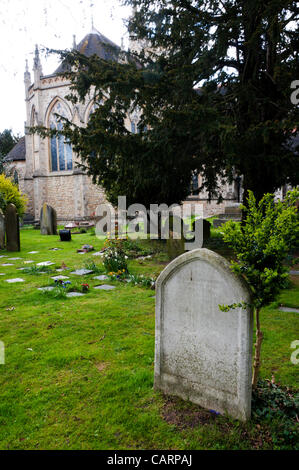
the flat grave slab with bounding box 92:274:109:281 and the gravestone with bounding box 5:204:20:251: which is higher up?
the gravestone with bounding box 5:204:20:251

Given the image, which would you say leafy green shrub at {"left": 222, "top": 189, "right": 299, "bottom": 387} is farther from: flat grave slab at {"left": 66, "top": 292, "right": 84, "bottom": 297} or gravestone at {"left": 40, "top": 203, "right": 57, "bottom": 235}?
gravestone at {"left": 40, "top": 203, "right": 57, "bottom": 235}

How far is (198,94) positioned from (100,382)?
7.34 m

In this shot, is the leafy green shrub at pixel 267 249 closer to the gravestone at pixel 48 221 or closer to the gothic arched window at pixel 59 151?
the gravestone at pixel 48 221

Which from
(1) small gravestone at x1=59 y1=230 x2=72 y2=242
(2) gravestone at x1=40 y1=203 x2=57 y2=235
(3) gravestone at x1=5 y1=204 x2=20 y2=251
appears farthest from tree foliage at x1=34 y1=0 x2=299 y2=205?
(2) gravestone at x1=40 y1=203 x2=57 y2=235

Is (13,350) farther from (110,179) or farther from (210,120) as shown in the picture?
(110,179)

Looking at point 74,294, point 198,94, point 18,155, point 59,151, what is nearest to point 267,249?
point 74,294

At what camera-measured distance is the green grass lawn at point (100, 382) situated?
2.11m

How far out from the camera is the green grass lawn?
2.11 metres

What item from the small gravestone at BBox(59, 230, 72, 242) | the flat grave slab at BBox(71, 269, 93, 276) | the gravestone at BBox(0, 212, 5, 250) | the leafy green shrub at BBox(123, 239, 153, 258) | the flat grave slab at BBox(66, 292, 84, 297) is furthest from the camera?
the small gravestone at BBox(59, 230, 72, 242)

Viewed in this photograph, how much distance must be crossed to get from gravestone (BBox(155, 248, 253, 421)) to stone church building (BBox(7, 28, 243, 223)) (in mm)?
19999

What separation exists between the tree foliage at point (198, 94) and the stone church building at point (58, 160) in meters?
13.3

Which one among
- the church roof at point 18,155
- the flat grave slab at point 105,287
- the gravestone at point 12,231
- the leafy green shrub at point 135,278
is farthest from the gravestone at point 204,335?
the church roof at point 18,155

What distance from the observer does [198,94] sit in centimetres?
784

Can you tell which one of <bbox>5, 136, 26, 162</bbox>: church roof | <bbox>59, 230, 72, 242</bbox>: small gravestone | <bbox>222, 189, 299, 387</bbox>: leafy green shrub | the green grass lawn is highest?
<bbox>5, 136, 26, 162</bbox>: church roof
